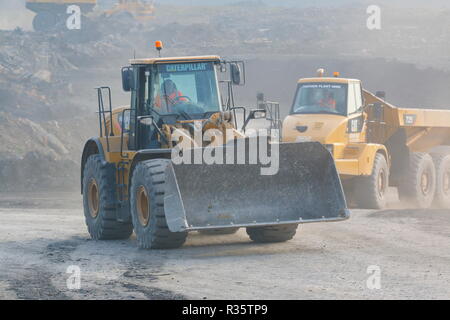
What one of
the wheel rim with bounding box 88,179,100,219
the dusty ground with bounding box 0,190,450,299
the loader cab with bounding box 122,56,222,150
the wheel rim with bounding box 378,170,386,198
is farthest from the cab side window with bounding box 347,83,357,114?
the wheel rim with bounding box 88,179,100,219

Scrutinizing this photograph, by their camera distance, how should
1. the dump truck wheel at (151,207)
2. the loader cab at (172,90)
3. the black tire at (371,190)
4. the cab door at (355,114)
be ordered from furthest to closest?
1. the cab door at (355,114)
2. the black tire at (371,190)
3. the loader cab at (172,90)
4. the dump truck wheel at (151,207)

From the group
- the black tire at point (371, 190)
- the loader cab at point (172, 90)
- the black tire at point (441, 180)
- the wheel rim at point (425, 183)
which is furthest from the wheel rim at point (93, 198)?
the black tire at point (441, 180)

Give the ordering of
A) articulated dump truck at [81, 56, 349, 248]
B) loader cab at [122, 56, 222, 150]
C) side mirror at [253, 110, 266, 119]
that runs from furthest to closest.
A: 1. loader cab at [122, 56, 222, 150]
2. side mirror at [253, 110, 266, 119]
3. articulated dump truck at [81, 56, 349, 248]

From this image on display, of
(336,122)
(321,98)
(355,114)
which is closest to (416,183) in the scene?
(355,114)

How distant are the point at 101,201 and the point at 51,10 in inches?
2352

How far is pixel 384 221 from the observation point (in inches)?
559

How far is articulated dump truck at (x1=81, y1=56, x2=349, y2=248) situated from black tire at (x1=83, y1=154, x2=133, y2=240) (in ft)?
0.05

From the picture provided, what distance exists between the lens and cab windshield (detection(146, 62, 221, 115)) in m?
11.7

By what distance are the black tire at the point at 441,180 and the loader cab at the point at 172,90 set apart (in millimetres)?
8931

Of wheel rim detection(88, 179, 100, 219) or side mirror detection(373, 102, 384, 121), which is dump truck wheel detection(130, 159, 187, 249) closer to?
wheel rim detection(88, 179, 100, 219)

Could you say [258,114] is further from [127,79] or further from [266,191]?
[127,79]

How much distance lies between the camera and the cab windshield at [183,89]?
38.3 ft

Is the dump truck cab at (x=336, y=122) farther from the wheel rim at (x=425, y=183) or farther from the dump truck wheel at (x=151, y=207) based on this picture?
the dump truck wheel at (x=151, y=207)

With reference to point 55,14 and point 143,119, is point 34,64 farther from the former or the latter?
point 143,119
